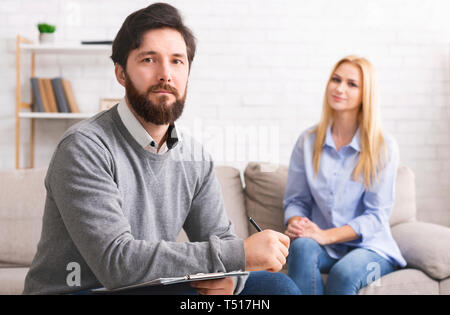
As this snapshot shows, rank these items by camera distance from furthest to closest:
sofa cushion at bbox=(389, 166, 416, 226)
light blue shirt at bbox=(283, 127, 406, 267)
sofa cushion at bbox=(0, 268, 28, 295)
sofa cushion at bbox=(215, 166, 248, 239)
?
1. sofa cushion at bbox=(389, 166, 416, 226)
2. sofa cushion at bbox=(215, 166, 248, 239)
3. light blue shirt at bbox=(283, 127, 406, 267)
4. sofa cushion at bbox=(0, 268, 28, 295)

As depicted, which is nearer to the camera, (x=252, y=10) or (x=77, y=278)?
(x=77, y=278)

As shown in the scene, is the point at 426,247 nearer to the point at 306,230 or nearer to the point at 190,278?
the point at 306,230

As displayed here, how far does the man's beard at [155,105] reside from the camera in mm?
731

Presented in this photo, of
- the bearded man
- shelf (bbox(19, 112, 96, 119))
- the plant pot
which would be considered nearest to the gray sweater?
the bearded man

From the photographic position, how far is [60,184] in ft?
2.38

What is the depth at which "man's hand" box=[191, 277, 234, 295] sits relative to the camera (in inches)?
28.6

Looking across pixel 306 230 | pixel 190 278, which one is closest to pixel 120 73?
pixel 190 278

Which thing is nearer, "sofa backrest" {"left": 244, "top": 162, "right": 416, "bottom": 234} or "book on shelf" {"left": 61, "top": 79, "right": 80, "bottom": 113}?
"sofa backrest" {"left": 244, "top": 162, "right": 416, "bottom": 234}

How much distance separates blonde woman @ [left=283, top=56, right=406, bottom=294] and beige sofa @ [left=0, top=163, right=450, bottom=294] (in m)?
0.07

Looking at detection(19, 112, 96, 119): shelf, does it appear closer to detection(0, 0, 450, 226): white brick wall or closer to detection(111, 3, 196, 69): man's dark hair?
detection(0, 0, 450, 226): white brick wall

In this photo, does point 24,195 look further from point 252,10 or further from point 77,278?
point 252,10

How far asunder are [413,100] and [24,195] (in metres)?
1.76

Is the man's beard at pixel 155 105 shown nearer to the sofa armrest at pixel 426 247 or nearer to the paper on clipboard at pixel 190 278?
the paper on clipboard at pixel 190 278

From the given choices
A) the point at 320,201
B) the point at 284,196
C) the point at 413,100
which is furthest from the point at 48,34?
the point at 413,100
